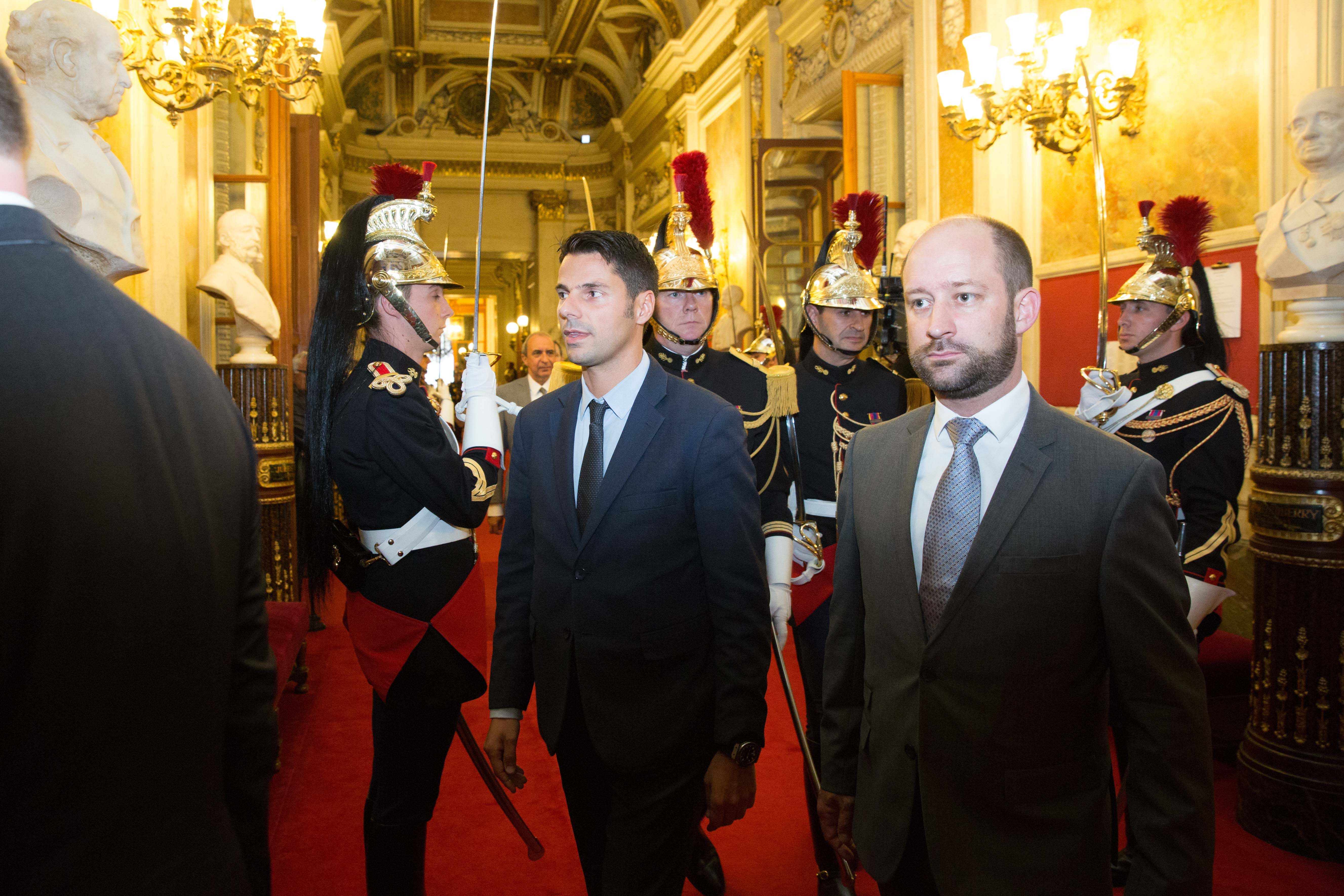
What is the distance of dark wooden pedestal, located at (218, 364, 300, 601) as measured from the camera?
477 cm

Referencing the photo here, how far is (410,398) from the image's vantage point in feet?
6.97

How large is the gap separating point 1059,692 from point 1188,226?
3.05m

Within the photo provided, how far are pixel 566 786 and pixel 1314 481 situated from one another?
8.62ft

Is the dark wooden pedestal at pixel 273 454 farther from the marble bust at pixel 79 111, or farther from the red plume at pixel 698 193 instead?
the red plume at pixel 698 193

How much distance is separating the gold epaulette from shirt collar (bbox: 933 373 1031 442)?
2.14 m

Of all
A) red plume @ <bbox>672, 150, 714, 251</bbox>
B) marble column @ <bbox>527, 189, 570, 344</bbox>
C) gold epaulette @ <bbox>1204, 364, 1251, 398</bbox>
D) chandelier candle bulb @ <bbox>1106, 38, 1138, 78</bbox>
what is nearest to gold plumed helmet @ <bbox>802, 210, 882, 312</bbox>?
red plume @ <bbox>672, 150, 714, 251</bbox>

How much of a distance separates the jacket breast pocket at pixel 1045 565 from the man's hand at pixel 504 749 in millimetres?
1112

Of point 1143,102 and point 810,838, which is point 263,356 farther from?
point 1143,102

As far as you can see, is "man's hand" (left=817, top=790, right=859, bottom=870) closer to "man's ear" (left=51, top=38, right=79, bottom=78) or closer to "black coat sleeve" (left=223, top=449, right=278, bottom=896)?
"black coat sleeve" (left=223, top=449, right=278, bottom=896)

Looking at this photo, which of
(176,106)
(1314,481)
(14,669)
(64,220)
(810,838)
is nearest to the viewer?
(14,669)

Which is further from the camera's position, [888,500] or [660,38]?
[660,38]

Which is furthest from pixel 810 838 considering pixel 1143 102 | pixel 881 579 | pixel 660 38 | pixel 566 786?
pixel 660 38

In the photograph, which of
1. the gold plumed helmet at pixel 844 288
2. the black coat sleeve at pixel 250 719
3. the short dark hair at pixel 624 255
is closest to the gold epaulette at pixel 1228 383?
the gold plumed helmet at pixel 844 288

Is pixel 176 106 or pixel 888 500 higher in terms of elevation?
pixel 176 106
